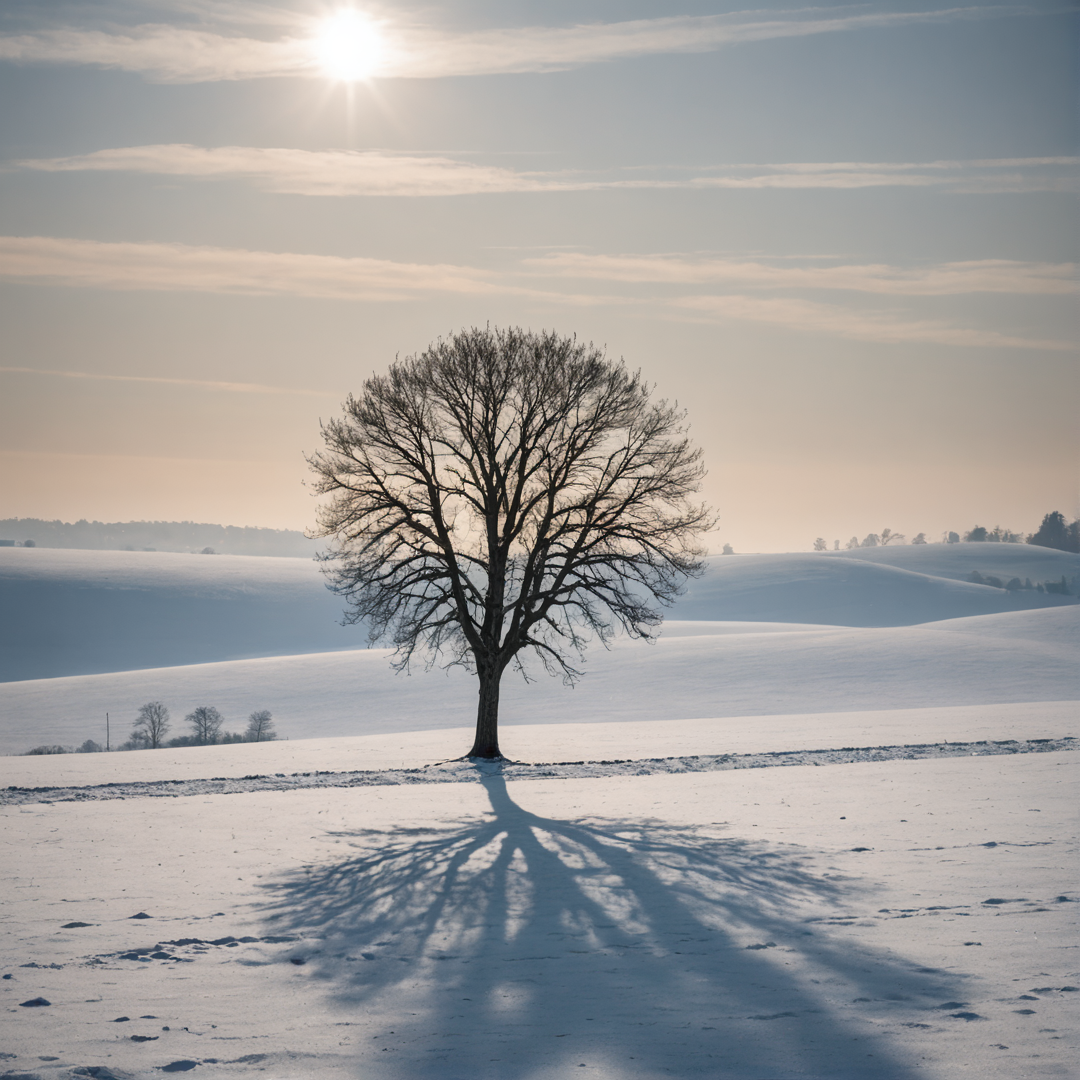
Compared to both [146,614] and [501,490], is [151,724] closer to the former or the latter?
[501,490]

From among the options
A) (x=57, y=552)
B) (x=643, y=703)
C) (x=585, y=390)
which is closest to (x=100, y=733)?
(x=643, y=703)

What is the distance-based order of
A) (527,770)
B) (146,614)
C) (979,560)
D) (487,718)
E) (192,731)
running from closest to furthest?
(527,770) → (487,718) → (192,731) → (146,614) → (979,560)

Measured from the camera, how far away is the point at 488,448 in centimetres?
2477

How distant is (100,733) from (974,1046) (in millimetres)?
57022

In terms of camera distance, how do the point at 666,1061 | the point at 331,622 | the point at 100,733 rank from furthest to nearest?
the point at 331,622, the point at 100,733, the point at 666,1061

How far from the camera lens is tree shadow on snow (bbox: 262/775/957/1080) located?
20.8 ft

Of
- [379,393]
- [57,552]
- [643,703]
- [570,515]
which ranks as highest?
[57,552]

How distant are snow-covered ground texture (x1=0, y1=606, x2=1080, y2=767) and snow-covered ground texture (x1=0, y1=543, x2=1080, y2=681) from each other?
109ft

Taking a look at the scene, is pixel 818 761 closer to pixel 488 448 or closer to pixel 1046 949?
pixel 488 448

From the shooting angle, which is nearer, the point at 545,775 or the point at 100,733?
the point at 545,775

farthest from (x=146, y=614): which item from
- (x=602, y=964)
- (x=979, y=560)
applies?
(x=979, y=560)

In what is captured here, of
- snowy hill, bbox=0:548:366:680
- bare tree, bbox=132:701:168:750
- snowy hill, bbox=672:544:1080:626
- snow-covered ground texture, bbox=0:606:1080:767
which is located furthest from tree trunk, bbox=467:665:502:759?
snowy hill, bbox=672:544:1080:626

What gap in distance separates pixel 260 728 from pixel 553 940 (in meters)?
46.9

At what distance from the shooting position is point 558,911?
10219 mm
